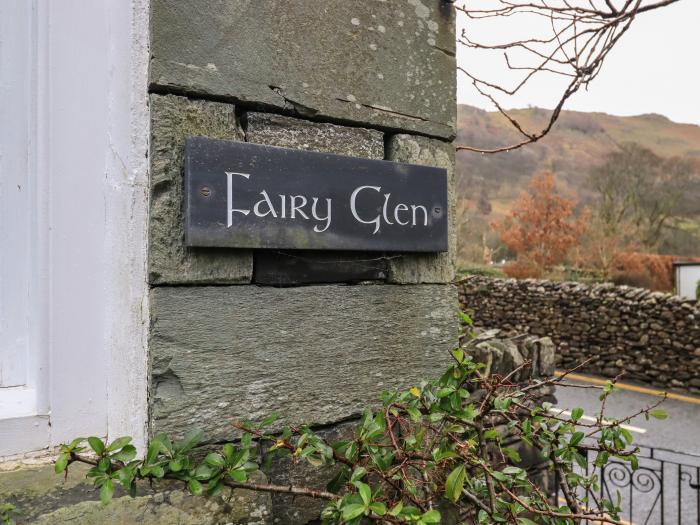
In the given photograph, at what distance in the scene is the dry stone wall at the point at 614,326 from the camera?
9.84m

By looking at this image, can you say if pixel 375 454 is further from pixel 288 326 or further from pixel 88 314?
pixel 88 314

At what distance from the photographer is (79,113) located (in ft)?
4.50

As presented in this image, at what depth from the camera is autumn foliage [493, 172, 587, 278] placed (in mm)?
19859

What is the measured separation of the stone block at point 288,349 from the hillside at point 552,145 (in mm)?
38384

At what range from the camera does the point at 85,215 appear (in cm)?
137

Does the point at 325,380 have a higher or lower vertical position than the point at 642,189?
lower

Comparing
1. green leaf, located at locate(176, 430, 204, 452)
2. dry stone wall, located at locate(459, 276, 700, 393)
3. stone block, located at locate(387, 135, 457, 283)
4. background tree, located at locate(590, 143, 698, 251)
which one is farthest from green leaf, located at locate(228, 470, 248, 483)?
background tree, located at locate(590, 143, 698, 251)

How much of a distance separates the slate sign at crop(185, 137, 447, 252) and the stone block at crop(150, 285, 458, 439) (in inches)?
6.2

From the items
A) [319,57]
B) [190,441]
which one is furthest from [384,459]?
[319,57]

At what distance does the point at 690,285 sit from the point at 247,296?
62.0ft

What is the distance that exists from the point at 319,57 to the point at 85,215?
0.82m

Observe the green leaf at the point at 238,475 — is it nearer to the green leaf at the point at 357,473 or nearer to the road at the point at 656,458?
the green leaf at the point at 357,473

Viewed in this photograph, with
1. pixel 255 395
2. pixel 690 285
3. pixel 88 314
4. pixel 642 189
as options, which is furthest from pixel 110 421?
pixel 642 189

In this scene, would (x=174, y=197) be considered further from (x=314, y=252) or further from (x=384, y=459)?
(x=384, y=459)
